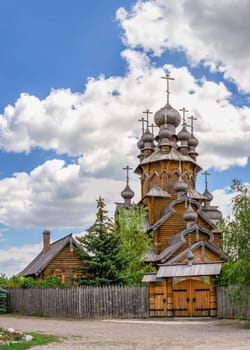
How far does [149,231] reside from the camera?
46500 mm

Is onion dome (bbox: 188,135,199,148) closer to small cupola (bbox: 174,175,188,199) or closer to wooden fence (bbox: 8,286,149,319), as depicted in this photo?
small cupola (bbox: 174,175,188,199)

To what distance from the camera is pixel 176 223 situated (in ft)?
154

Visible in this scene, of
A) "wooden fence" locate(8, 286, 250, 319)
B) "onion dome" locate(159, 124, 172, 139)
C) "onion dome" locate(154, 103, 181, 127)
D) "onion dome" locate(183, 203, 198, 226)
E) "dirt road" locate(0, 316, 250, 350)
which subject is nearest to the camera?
"dirt road" locate(0, 316, 250, 350)

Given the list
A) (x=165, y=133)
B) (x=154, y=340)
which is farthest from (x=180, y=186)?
(x=154, y=340)

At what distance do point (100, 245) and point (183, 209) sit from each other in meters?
15.6

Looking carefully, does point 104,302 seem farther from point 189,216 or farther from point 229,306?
point 189,216

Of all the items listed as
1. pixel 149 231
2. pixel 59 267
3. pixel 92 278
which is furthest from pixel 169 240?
pixel 92 278

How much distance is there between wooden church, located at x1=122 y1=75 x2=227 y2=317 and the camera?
1220 inches

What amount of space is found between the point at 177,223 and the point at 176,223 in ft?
0.30

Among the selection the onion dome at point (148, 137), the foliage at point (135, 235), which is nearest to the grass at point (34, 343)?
the foliage at point (135, 235)

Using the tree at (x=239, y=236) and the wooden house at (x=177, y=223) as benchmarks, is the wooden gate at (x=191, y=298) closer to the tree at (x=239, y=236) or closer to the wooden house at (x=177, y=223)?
the wooden house at (x=177, y=223)

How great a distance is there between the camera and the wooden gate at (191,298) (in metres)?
30.5

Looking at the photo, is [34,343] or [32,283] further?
[32,283]

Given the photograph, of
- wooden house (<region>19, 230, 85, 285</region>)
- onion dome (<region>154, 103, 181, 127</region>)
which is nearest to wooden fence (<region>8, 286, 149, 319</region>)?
wooden house (<region>19, 230, 85, 285</region>)
